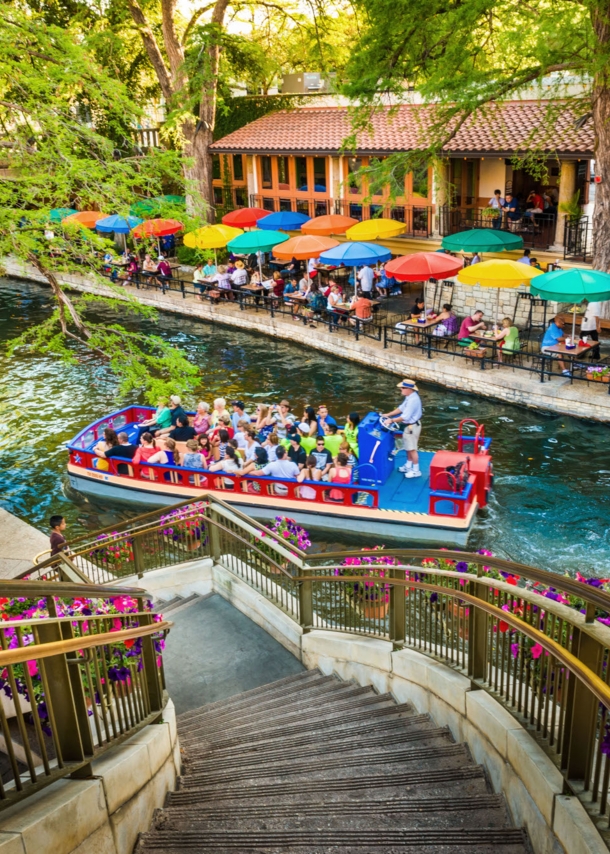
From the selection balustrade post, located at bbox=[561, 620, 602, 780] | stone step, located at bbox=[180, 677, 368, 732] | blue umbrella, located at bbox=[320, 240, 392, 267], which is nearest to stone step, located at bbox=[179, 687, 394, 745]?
stone step, located at bbox=[180, 677, 368, 732]

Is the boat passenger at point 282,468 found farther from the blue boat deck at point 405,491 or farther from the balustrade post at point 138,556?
the balustrade post at point 138,556

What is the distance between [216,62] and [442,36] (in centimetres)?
1282

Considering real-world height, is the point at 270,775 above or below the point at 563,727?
below

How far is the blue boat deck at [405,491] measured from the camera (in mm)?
13945

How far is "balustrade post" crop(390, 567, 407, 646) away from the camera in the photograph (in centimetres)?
670

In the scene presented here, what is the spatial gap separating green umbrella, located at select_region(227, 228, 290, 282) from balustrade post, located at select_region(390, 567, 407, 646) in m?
19.1

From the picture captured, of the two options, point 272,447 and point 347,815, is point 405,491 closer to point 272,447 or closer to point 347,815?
point 272,447

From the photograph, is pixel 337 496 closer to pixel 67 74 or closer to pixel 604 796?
pixel 67 74

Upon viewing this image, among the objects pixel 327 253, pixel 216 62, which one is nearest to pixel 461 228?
pixel 327 253

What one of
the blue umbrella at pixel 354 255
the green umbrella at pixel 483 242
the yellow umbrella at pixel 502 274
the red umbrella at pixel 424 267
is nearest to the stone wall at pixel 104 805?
the yellow umbrella at pixel 502 274

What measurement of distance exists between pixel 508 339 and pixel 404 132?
12.3 metres

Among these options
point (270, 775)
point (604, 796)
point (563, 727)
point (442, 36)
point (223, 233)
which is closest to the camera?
point (604, 796)

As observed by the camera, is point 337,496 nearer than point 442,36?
Yes

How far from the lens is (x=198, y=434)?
1605 cm
